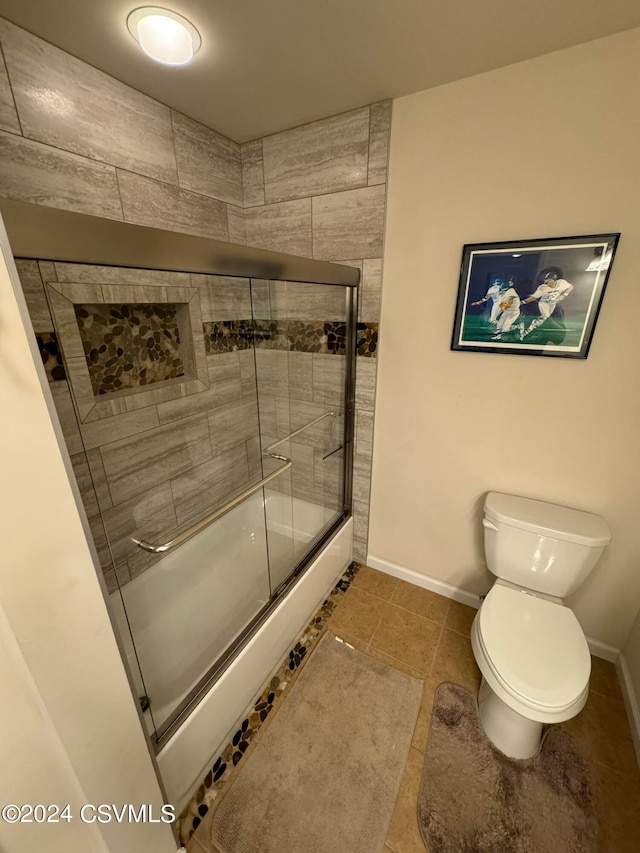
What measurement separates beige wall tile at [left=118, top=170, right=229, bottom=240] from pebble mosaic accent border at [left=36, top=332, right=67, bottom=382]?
70 cm

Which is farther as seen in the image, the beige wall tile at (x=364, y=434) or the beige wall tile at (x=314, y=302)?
the beige wall tile at (x=364, y=434)

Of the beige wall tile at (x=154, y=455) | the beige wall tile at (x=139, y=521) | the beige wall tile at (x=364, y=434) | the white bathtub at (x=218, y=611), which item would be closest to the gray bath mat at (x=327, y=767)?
the white bathtub at (x=218, y=611)

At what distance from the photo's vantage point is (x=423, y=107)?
1.42 metres

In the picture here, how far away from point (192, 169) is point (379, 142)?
89cm

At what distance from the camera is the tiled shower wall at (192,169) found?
44.8 inches

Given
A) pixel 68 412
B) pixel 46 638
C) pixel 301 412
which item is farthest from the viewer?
pixel 301 412

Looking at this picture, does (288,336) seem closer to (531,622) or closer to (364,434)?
(364,434)

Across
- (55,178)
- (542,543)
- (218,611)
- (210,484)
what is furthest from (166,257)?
(542,543)

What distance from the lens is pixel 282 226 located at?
1.86 metres

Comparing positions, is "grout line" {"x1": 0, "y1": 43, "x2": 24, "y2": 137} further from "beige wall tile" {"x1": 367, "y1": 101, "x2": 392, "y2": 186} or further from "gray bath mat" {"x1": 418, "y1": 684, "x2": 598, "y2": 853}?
"gray bath mat" {"x1": 418, "y1": 684, "x2": 598, "y2": 853}

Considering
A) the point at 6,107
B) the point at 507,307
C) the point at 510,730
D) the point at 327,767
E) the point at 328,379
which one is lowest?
the point at 327,767

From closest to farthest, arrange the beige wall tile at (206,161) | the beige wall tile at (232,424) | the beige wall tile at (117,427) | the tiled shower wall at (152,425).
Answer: the tiled shower wall at (152,425), the beige wall tile at (117,427), the beige wall tile at (206,161), the beige wall tile at (232,424)

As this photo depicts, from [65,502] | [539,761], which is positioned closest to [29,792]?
[65,502]

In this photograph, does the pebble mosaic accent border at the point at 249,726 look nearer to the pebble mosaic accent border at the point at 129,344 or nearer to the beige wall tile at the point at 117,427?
the beige wall tile at the point at 117,427
